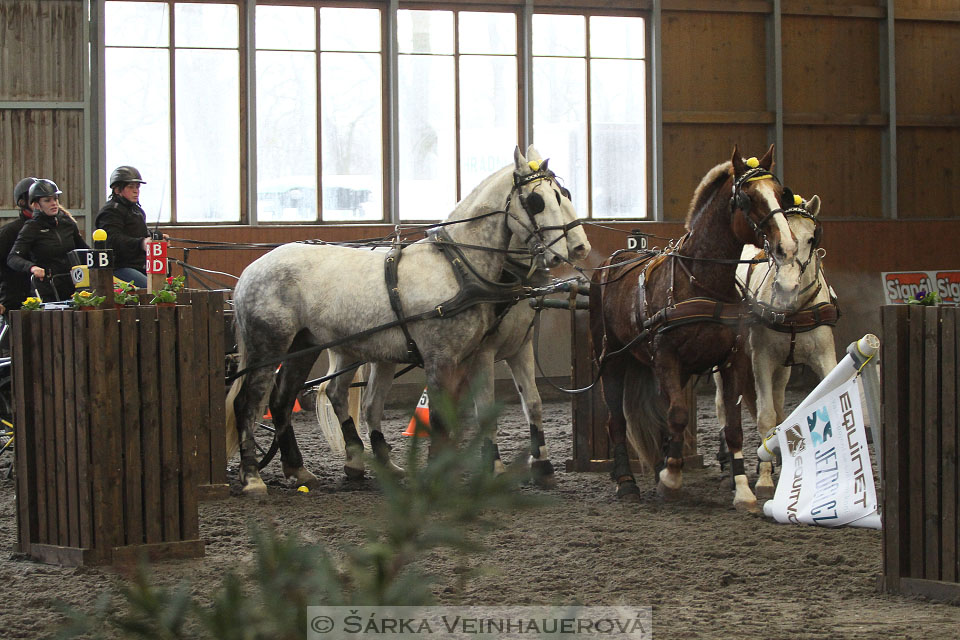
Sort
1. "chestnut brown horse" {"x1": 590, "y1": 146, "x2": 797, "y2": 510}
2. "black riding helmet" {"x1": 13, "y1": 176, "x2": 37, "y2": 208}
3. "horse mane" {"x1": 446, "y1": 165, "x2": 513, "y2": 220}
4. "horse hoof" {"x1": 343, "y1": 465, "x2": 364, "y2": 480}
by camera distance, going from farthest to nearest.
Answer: "black riding helmet" {"x1": 13, "y1": 176, "x2": 37, "y2": 208} < "horse hoof" {"x1": 343, "y1": 465, "x2": 364, "y2": 480} < "horse mane" {"x1": 446, "y1": 165, "x2": 513, "y2": 220} < "chestnut brown horse" {"x1": 590, "y1": 146, "x2": 797, "y2": 510}

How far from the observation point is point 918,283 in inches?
486

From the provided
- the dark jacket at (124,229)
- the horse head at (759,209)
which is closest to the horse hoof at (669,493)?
the horse head at (759,209)

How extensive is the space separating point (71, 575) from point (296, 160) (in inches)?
291

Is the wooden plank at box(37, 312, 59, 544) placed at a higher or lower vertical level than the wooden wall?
lower

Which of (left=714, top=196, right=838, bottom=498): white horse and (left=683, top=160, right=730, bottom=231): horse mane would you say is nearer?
(left=683, top=160, right=730, bottom=231): horse mane

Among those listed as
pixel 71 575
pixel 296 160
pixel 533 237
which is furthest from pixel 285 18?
pixel 71 575

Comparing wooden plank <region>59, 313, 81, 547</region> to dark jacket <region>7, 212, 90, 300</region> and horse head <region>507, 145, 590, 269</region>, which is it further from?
dark jacket <region>7, 212, 90, 300</region>

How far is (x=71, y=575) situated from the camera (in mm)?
4133

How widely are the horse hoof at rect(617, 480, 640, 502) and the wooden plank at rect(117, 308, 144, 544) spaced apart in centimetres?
265

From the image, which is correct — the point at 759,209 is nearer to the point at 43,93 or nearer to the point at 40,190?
the point at 40,190

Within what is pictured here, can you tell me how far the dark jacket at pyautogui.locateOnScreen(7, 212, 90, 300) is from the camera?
7.30 meters

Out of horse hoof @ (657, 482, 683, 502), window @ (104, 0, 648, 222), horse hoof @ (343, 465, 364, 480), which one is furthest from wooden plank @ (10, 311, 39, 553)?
window @ (104, 0, 648, 222)

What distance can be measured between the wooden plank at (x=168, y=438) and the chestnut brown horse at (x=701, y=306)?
2410 mm

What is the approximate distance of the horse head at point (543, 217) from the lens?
227 inches
